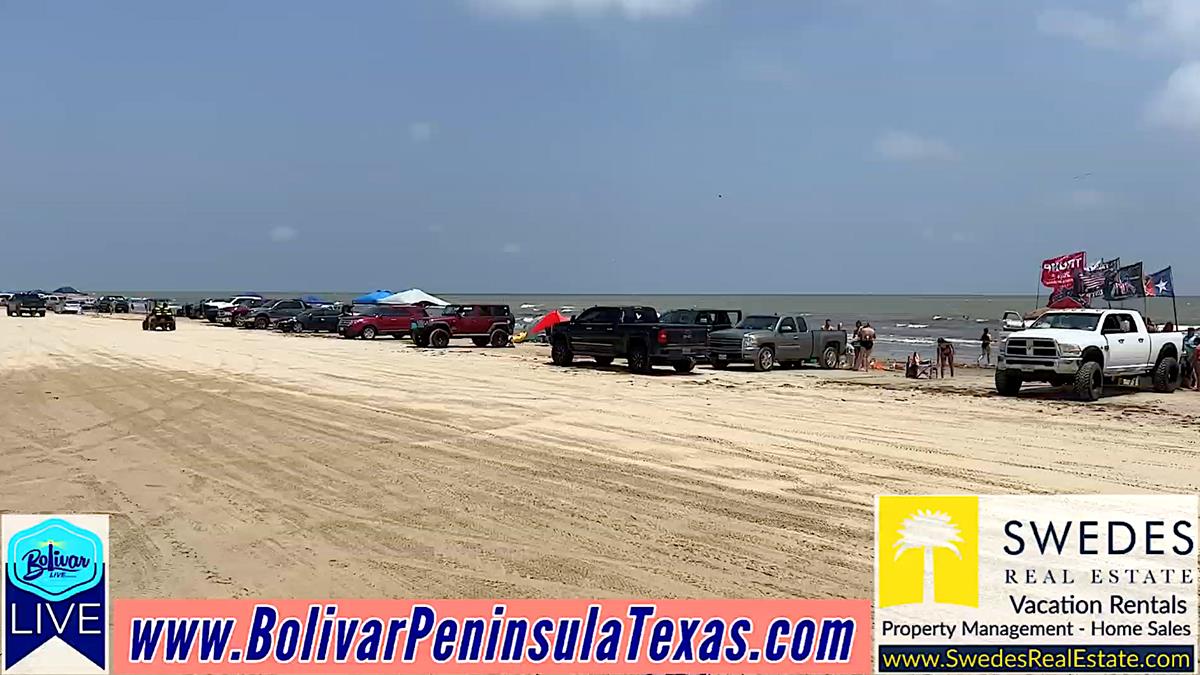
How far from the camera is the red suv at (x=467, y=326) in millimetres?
37344

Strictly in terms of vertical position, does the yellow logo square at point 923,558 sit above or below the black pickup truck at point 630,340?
below

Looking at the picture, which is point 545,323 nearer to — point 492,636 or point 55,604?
point 492,636

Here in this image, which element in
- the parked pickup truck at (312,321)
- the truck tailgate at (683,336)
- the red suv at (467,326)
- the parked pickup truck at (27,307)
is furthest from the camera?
the parked pickup truck at (27,307)

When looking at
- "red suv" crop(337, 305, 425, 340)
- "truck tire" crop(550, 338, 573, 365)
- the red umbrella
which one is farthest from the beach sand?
"red suv" crop(337, 305, 425, 340)

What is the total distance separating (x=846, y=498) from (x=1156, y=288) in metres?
22.7

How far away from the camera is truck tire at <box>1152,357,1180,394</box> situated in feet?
72.1

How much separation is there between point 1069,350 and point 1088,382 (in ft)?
2.50

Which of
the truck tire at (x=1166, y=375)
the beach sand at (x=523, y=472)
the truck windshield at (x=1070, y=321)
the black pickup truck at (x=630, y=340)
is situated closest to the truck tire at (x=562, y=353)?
the black pickup truck at (x=630, y=340)

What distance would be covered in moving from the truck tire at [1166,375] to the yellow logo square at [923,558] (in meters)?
17.1

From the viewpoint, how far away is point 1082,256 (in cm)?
2927

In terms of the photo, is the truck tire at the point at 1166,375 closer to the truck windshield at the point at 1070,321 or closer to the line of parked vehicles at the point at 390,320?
the truck windshield at the point at 1070,321

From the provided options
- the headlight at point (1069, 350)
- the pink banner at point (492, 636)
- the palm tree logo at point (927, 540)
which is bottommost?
the pink banner at point (492, 636)

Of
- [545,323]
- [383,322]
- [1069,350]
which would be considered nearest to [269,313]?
[383,322]

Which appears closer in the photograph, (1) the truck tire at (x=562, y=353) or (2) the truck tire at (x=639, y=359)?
(2) the truck tire at (x=639, y=359)
